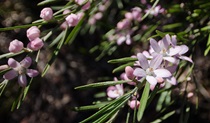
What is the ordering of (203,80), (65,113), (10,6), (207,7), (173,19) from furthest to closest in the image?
1. (65,113)
2. (203,80)
3. (10,6)
4. (173,19)
5. (207,7)

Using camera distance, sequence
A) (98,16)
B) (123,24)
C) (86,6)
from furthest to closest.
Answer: (98,16) → (123,24) → (86,6)

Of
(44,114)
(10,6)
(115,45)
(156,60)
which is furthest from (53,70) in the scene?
(156,60)

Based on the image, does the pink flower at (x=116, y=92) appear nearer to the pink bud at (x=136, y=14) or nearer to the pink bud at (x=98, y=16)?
the pink bud at (x=136, y=14)

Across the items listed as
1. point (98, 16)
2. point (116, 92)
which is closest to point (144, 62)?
point (116, 92)

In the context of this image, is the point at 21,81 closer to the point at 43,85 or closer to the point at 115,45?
the point at 115,45

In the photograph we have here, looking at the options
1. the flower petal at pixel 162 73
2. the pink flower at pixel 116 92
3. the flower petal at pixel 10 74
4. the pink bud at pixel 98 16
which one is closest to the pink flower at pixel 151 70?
the flower petal at pixel 162 73

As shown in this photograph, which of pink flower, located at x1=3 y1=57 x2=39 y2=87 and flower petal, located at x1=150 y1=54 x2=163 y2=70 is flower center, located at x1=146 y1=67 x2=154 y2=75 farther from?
pink flower, located at x1=3 y1=57 x2=39 y2=87

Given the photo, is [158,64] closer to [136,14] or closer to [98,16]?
[136,14]
